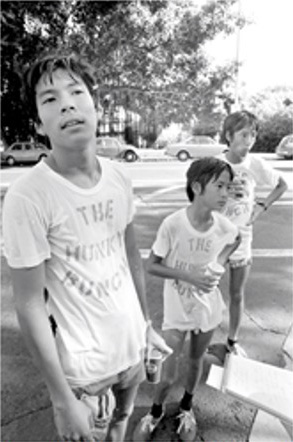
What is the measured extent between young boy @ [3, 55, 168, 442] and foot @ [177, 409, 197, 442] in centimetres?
87

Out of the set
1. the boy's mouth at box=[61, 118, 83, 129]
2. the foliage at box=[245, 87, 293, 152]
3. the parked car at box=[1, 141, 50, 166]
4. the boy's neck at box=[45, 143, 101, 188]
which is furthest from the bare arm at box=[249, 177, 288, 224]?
the foliage at box=[245, 87, 293, 152]

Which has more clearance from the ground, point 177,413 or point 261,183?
point 261,183

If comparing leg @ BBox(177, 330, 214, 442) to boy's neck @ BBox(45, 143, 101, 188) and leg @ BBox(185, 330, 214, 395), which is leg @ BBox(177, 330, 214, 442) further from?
boy's neck @ BBox(45, 143, 101, 188)

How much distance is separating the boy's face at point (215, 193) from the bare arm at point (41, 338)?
997 mm

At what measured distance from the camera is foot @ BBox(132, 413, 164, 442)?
6.96 feet

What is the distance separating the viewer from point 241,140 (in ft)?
8.02

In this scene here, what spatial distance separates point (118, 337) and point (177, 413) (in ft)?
3.98

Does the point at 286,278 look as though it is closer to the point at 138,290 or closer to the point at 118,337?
the point at 138,290

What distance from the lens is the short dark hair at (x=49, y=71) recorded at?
50.5 inches

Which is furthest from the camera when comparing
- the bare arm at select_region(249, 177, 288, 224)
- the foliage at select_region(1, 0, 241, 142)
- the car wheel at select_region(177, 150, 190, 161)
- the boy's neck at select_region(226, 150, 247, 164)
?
the car wheel at select_region(177, 150, 190, 161)

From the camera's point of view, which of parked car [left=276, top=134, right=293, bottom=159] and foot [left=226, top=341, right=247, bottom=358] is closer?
foot [left=226, top=341, right=247, bottom=358]

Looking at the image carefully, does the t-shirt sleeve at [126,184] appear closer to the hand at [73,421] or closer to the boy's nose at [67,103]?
the boy's nose at [67,103]

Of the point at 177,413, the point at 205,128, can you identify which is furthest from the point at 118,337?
the point at 205,128

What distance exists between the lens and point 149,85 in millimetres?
17969
